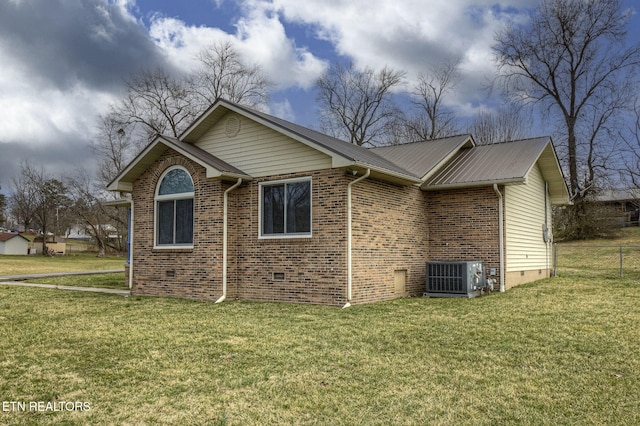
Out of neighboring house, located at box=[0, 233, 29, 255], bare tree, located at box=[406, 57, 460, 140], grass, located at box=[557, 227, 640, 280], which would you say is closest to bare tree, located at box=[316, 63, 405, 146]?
bare tree, located at box=[406, 57, 460, 140]

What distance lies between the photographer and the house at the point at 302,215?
11.1 m

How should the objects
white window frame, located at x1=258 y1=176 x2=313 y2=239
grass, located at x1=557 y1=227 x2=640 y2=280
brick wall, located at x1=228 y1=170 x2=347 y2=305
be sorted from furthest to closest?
grass, located at x1=557 y1=227 x2=640 y2=280, white window frame, located at x1=258 y1=176 x2=313 y2=239, brick wall, located at x1=228 y1=170 x2=347 y2=305

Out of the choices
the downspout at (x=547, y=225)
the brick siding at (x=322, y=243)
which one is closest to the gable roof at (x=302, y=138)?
the brick siding at (x=322, y=243)

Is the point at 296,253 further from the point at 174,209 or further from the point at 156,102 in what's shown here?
the point at 156,102

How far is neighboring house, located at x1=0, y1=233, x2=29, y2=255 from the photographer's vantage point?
55594 millimetres

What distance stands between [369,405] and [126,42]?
21640 millimetres

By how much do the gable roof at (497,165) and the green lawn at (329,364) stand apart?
386cm

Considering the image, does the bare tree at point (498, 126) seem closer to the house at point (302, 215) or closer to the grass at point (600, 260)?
the grass at point (600, 260)

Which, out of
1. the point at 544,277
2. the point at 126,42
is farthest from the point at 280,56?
the point at 544,277

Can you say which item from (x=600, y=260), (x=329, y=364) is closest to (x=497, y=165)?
(x=329, y=364)

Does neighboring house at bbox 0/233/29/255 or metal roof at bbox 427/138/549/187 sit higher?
metal roof at bbox 427/138/549/187

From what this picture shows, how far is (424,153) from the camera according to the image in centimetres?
1562

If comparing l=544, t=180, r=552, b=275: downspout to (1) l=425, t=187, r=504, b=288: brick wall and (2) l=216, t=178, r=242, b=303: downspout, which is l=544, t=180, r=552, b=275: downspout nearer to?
(1) l=425, t=187, r=504, b=288: brick wall

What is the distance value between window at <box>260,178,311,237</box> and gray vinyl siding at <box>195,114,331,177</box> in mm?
354
